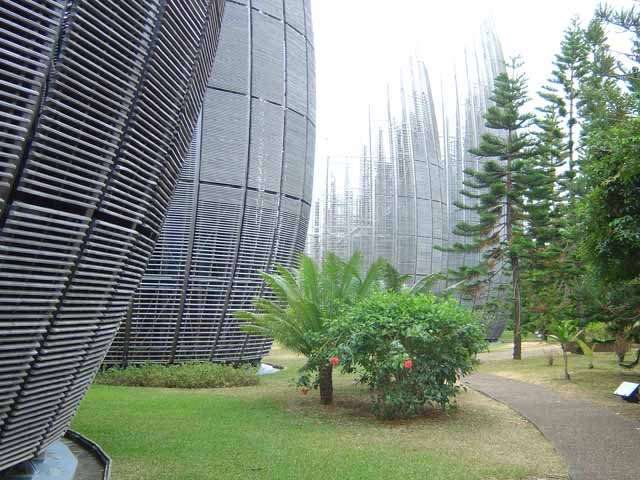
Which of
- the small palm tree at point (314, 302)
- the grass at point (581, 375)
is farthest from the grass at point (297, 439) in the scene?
the grass at point (581, 375)

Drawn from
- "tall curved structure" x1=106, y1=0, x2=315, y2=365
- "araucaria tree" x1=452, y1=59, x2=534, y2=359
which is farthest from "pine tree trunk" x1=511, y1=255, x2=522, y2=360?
"tall curved structure" x1=106, y1=0, x2=315, y2=365

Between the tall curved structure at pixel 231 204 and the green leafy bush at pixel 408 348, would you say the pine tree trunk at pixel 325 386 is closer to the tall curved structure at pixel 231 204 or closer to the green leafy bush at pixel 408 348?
the green leafy bush at pixel 408 348

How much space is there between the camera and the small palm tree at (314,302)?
9383 millimetres

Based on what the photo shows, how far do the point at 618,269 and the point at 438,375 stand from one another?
2844 millimetres

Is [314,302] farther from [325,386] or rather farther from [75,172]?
[75,172]

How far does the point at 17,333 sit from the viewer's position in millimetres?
3408

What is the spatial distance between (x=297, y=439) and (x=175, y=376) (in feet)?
16.3

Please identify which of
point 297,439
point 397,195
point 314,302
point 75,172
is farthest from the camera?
point 397,195

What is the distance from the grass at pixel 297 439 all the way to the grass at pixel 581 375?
1.88 m

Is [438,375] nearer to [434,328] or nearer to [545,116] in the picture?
[434,328]

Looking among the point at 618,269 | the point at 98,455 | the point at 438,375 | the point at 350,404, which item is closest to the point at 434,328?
the point at 438,375

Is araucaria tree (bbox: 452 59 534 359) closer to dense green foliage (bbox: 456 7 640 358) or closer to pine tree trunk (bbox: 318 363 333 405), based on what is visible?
dense green foliage (bbox: 456 7 640 358)

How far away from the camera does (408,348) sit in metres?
8.27

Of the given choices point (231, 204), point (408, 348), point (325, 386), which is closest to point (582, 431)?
point (408, 348)
